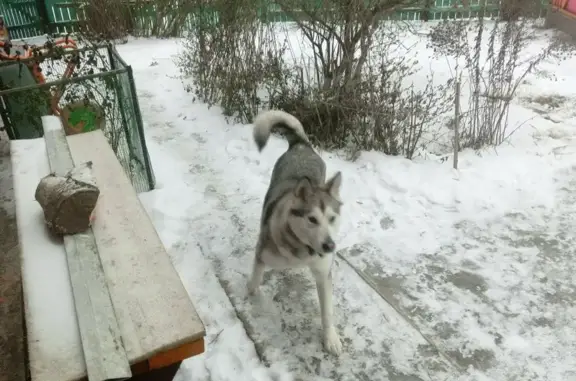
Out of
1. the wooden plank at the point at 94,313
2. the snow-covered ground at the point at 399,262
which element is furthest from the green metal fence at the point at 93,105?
the wooden plank at the point at 94,313

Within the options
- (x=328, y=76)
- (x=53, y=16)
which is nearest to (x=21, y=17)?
(x=53, y=16)

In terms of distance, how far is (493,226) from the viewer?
3.72 m

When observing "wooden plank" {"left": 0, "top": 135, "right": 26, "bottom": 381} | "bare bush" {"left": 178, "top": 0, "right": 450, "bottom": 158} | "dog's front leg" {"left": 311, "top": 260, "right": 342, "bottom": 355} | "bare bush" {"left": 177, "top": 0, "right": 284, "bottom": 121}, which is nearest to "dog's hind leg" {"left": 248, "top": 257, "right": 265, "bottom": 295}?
"dog's front leg" {"left": 311, "top": 260, "right": 342, "bottom": 355}

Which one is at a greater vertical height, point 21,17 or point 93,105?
Answer: point 21,17

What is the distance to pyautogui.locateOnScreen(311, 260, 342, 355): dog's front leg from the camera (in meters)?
2.57

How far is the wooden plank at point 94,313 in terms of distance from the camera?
1458 millimetres

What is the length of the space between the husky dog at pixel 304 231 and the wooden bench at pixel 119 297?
0.74 meters

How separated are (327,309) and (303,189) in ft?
2.43

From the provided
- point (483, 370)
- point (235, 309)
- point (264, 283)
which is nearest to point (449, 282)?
point (483, 370)

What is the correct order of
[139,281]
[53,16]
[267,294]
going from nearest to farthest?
1. [139,281]
2. [267,294]
3. [53,16]

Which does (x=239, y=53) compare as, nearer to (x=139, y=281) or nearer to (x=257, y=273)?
(x=257, y=273)

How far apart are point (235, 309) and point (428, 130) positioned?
340 cm

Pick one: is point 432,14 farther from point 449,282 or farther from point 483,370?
point 483,370

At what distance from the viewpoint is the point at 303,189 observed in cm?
241
